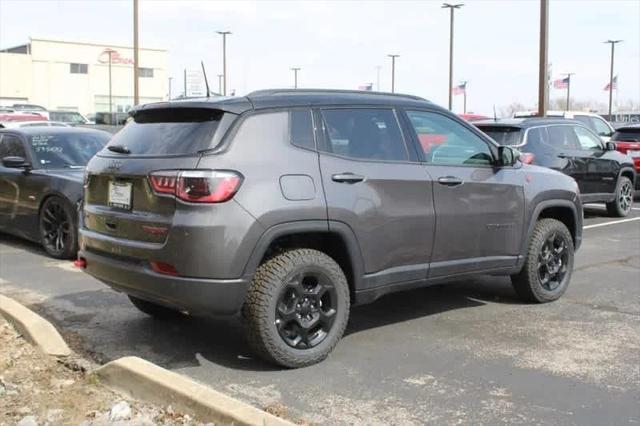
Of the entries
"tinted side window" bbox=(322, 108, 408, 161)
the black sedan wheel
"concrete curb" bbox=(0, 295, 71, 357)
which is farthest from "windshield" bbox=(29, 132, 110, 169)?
"tinted side window" bbox=(322, 108, 408, 161)

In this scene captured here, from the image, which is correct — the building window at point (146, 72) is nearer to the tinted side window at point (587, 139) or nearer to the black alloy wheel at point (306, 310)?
the tinted side window at point (587, 139)

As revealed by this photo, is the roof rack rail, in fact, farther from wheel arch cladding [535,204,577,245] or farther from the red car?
the red car

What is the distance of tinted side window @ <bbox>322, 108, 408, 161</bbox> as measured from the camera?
4926 mm

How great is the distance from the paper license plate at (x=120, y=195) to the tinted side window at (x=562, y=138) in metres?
8.04

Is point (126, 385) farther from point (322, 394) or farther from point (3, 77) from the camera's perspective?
point (3, 77)

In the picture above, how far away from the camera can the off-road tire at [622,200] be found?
41.1 ft

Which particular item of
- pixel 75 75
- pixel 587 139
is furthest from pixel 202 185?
pixel 75 75

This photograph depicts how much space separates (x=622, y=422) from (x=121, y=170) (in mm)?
3311

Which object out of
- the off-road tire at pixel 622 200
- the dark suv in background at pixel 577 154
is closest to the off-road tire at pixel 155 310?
the dark suv in background at pixel 577 154

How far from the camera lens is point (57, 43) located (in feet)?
227

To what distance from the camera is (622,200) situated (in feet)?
41.3

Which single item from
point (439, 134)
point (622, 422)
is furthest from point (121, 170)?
point (622, 422)

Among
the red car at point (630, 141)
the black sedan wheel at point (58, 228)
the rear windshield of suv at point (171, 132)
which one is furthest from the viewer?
the red car at point (630, 141)

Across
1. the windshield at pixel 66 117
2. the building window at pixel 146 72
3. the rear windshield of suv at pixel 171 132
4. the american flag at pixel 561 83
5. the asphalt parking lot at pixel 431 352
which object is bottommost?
the asphalt parking lot at pixel 431 352
